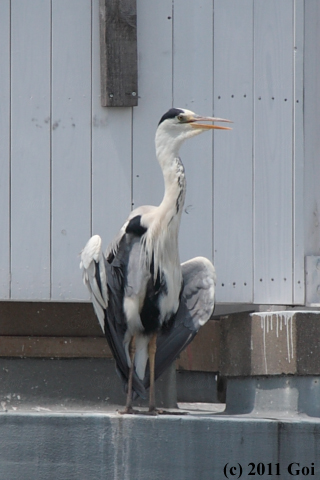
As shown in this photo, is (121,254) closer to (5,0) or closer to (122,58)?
(122,58)

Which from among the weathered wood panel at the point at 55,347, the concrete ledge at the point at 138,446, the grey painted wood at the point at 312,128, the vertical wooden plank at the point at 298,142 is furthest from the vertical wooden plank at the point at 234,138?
the concrete ledge at the point at 138,446

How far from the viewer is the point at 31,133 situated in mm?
5527

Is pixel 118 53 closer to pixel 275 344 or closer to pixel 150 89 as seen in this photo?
pixel 150 89

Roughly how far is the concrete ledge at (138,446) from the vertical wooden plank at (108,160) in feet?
4.24

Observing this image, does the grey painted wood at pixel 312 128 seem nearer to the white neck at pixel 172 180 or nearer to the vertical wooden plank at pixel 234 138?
the vertical wooden plank at pixel 234 138

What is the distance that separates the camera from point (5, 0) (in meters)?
5.50

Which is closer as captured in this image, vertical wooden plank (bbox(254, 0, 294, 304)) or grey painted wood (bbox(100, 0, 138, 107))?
grey painted wood (bbox(100, 0, 138, 107))

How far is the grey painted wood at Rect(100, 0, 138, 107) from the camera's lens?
5.46m

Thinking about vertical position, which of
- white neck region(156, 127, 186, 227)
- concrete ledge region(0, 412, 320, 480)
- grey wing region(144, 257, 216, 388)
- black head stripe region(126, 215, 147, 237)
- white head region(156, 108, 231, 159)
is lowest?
concrete ledge region(0, 412, 320, 480)

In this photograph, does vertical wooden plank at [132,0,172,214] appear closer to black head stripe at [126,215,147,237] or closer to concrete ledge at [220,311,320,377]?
black head stripe at [126,215,147,237]

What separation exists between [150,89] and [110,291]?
125 cm

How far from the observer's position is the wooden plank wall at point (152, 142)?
5.51 metres

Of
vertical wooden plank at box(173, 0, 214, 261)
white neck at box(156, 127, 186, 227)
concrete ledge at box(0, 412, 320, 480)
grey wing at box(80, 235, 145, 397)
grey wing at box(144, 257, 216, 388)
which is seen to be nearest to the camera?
concrete ledge at box(0, 412, 320, 480)

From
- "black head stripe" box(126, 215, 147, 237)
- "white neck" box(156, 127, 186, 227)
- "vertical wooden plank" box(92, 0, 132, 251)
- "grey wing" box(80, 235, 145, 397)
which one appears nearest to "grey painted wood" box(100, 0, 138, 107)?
"vertical wooden plank" box(92, 0, 132, 251)
